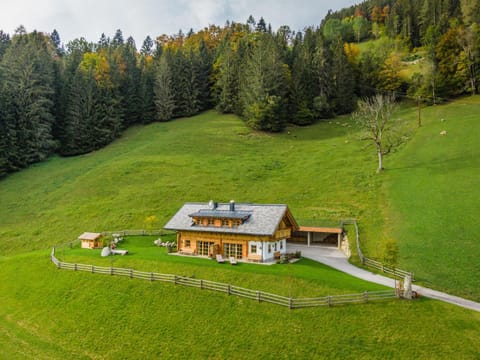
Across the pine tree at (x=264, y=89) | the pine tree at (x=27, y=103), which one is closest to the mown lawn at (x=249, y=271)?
the pine tree at (x=27, y=103)

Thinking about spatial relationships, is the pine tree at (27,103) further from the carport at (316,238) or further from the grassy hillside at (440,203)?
the grassy hillside at (440,203)

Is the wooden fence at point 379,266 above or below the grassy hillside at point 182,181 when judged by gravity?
below

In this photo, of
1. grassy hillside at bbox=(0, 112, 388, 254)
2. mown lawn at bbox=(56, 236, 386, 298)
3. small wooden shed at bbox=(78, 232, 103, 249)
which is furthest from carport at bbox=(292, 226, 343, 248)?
small wooden shed at bbox=(78, 232, 103, 249)

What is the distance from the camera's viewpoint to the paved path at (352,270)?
24656 mm

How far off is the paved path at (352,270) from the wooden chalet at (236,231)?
370 centimetres

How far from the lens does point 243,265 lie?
3067 centimetres

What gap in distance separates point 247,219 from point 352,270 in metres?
10.2

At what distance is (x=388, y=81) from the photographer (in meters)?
89.7

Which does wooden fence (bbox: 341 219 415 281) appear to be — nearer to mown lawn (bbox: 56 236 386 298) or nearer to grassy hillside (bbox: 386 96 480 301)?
grassy hillside (bbox: 386 96 480 301)

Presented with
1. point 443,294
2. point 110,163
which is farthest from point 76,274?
point 110,163

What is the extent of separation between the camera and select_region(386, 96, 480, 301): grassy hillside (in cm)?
2909

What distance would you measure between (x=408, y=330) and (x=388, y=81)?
79.7m

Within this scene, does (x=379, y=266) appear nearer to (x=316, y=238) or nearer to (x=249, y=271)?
(x=249, y=271)

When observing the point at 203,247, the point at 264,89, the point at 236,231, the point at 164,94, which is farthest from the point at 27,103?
the point at 236,231
